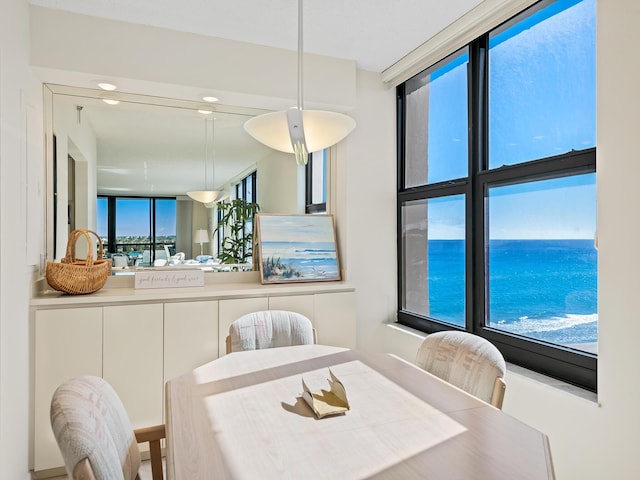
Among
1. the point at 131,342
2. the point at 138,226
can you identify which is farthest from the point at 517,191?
the point at 138,226

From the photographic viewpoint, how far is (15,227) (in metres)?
2.11

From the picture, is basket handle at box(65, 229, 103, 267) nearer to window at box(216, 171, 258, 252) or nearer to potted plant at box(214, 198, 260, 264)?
potted plant at box(214, 198, 260, 264)

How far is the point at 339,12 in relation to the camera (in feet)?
8.02

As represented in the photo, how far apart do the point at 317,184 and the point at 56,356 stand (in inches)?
83.7

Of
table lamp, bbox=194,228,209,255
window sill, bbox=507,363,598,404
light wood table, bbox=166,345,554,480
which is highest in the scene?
table lamp, bbox=194,228,209,255

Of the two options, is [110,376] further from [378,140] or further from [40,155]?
[378,140]

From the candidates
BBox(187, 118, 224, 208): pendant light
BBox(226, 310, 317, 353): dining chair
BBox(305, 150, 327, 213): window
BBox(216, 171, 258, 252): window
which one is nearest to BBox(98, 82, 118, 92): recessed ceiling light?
BBox(187, 118, 224, 208): pendant light

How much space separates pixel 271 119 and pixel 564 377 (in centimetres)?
182

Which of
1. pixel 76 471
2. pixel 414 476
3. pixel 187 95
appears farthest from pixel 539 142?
pixel 76 471

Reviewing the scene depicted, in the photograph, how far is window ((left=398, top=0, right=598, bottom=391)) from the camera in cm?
204

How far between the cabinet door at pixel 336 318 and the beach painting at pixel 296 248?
8.6 inches

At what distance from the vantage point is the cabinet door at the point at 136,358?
2.48 meters

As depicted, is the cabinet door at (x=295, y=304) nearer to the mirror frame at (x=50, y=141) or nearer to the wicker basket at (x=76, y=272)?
the wicker basket at (x=76, y=272)

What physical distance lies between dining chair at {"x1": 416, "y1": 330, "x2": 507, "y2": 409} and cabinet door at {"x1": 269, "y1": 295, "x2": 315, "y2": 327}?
3.61 feet
